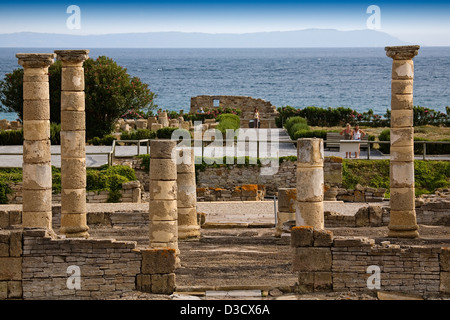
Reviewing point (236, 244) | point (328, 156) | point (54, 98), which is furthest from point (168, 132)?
point (236, 244)

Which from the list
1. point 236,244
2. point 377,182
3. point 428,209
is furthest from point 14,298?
point 377,182

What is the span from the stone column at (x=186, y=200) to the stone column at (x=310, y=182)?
364 centimetres

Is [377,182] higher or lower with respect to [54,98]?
lower

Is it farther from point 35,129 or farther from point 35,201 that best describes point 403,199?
point 35,129

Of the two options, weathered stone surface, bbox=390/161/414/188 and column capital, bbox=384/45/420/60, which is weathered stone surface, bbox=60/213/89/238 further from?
column capital, bbox=384/45/420/60

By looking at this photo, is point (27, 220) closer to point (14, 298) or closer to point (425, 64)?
point (14, 298)

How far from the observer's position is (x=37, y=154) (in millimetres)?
22344

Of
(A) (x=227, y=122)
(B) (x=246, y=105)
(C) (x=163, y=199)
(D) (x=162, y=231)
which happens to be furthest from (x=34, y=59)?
(B) (x=246, y=105)

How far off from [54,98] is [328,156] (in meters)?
11.8

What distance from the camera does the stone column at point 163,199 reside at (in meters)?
21.3
